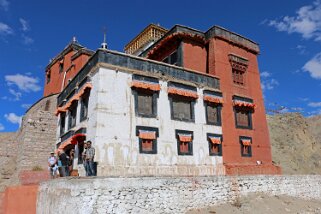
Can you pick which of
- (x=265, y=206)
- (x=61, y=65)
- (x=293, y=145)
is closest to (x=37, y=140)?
(x=61, y=65)

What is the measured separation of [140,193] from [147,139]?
213 inches

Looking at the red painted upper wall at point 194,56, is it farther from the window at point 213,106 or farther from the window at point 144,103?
the window at point 144,103

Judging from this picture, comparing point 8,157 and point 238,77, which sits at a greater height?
point 238,77

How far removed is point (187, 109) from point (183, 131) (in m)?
1.75

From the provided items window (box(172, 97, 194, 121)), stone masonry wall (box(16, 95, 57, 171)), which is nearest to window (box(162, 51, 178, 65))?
window (box(172, 97, 194, 121))

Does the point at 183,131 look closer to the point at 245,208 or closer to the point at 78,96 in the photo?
the point at 245,208

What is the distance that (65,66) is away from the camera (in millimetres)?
33000

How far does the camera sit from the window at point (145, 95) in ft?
55.9

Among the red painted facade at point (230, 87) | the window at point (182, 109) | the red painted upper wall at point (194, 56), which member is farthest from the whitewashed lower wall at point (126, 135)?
the red painted upper wall at point (194, 56)

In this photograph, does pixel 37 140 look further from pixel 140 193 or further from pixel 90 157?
pixel 140 193

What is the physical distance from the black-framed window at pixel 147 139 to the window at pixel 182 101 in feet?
6.72

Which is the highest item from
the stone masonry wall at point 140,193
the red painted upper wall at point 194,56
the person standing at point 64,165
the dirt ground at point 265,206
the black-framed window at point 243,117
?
the red painted upper wall at point 194,56

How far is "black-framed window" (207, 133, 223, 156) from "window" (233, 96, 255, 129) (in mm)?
2404

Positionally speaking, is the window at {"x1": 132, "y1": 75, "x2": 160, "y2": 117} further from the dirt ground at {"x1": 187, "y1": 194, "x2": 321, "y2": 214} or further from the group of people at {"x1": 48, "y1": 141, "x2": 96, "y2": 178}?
the dirt ground at {"x1": 187, "y1": 194, "x2": 321, "y2": 214}
